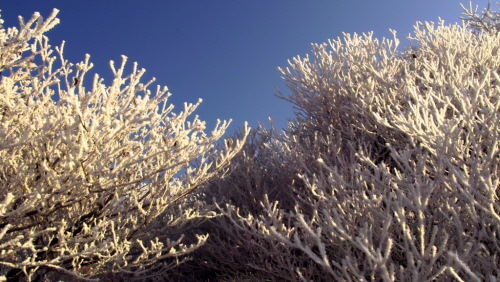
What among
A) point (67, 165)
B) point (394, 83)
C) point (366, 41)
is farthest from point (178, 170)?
point (366, 41)

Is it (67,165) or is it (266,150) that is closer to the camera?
(67,165)

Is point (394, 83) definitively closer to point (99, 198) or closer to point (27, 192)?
point (99, 198)

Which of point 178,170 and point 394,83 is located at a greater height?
point 394,83

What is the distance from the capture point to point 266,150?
25.4 ft

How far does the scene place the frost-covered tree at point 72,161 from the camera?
2.64 m

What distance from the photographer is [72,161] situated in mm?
2580

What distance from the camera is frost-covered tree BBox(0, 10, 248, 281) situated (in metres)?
2.64

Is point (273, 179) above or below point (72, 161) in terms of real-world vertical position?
above

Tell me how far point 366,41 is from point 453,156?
4.81 m

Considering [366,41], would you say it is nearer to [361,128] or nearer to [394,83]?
[394,83]

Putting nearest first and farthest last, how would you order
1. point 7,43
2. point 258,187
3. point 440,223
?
point 440,223 → point 7,43 → point 258,187

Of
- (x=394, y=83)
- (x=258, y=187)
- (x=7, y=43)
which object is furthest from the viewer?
(x=258, y=187)

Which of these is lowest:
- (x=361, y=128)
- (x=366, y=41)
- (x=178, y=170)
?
(x=178, y=170)

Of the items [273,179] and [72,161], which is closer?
[72,161]
